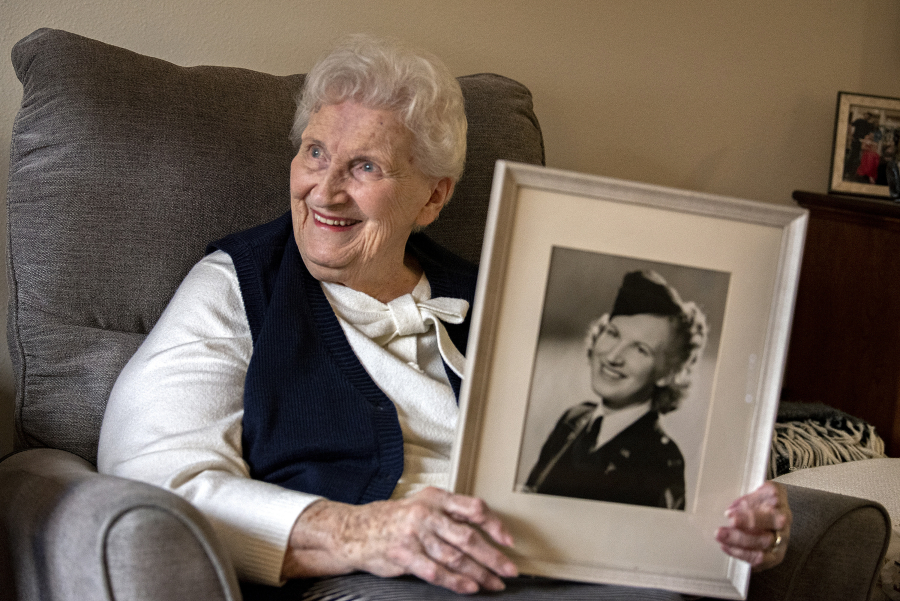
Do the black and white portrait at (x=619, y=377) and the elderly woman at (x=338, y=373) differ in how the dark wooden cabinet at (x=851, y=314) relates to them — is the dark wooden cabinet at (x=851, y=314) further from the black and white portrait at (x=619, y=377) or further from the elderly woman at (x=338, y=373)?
the black and white portrait at (x=619, y=377)

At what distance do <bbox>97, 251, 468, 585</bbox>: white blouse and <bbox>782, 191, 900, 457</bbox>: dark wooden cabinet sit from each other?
1310 millimetres

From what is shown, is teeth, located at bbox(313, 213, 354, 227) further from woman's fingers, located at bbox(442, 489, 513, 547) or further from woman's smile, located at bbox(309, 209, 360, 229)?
woman's fingers, located at bbox(442, 489, 513, 547)

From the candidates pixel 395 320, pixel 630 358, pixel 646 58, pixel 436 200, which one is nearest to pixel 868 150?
pixel 646 58

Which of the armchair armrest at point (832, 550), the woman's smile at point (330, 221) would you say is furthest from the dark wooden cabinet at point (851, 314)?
the woman's smile at point (330, 221)

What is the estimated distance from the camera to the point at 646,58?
2.12m

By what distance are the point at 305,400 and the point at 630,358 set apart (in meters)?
0.48

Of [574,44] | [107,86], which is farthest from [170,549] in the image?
[574,44]

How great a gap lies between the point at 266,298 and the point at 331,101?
0.33 meters

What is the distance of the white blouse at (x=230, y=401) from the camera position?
934mm

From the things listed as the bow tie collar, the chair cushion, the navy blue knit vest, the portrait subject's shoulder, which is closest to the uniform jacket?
the portrait subject's shoulder

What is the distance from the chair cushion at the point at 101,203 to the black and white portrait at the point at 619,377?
2.39 feet

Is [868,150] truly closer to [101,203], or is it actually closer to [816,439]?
[816,439]

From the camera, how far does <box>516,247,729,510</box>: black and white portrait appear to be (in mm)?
846

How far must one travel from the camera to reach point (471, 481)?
84 centimetres
